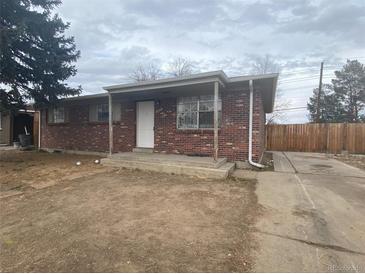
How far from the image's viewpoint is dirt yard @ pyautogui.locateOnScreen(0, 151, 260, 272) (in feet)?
9.15

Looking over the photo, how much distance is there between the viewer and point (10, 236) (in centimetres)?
354

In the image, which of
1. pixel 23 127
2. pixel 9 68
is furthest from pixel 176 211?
pixel 23 127

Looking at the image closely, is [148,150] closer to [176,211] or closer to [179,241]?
[176,211]

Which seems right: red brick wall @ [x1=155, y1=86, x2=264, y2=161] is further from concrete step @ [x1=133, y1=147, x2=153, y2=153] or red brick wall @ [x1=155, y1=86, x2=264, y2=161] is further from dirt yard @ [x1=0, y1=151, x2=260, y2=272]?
dirt yard @ [x1=0, y1=151, x2=260, y2=272]

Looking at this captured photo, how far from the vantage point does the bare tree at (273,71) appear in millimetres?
28422

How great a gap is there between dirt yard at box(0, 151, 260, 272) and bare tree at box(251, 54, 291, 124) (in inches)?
972

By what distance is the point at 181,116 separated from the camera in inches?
377

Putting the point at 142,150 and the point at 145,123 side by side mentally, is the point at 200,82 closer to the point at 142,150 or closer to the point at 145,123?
the point at 145,123

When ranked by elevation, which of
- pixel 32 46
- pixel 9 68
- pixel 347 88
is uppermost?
pixel 347 88

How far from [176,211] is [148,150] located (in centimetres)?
602

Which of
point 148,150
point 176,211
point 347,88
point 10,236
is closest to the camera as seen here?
point 10,236

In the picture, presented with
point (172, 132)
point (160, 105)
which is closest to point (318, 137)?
point (172, 132)

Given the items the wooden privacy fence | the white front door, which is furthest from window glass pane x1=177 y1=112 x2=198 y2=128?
the wooden privacy fence

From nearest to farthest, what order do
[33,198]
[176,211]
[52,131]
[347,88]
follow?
[176,211] < [33,198] < [52,131] < [347,88]
